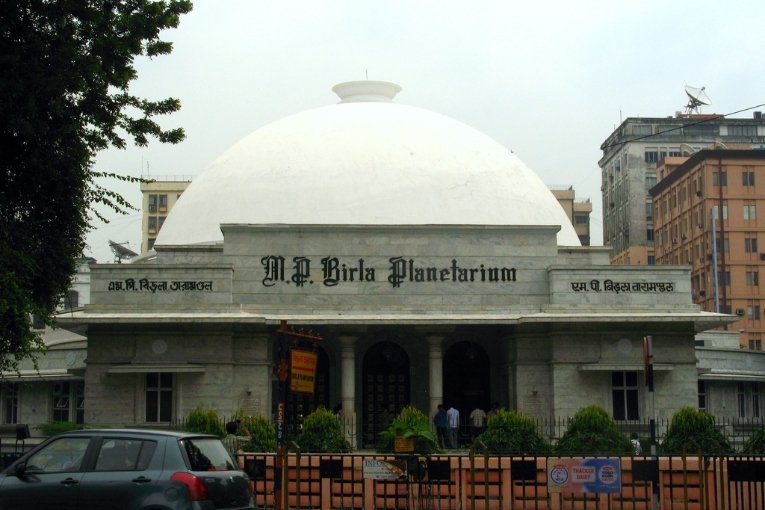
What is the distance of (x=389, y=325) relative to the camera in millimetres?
29609

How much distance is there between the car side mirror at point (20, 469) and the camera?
1291 centimetres

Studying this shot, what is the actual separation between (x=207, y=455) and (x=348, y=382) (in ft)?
54.1

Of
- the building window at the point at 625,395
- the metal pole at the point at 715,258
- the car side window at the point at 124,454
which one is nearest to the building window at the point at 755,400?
the building window at the point at 625,395

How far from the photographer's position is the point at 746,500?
1791cm

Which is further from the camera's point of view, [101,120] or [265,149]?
[265,149]

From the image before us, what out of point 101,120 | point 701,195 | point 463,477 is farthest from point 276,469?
point 701,195

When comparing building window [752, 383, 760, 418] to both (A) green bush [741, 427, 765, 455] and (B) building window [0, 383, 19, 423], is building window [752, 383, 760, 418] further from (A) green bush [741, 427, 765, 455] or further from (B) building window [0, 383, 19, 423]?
(B) building window [0, 383, 19, 423]

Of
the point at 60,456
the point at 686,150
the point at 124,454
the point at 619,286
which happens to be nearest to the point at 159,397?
the point at 619,286

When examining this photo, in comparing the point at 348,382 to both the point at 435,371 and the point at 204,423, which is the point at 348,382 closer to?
the point at 435,371

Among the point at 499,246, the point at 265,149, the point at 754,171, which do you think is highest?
the point at 754,171

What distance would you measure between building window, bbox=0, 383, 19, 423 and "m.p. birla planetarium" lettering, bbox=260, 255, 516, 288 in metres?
12.5

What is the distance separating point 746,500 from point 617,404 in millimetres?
11458

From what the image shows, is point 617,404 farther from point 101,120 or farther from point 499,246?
point 101,120

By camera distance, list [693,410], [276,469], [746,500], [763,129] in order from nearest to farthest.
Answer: [276,469]
[746,500]
[693,410]
[763,129]
